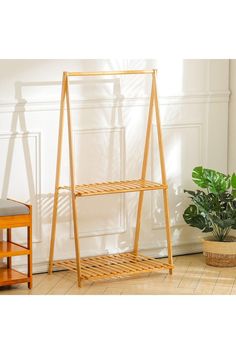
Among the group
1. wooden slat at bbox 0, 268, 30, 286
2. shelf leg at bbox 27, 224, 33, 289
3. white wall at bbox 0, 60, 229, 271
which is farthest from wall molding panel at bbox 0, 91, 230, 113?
wooden slat at bbox 0, 268, 30, 286

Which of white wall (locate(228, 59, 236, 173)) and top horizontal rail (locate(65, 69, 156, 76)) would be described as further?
white wall (locate(228, 59, 236, 173))

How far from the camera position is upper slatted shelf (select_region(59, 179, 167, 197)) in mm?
3391

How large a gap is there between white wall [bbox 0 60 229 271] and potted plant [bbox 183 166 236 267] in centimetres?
27

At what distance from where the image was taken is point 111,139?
382 centimetres

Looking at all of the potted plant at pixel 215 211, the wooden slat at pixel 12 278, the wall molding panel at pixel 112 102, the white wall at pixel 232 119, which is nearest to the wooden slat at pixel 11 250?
the wooden slat at pixel 12 278

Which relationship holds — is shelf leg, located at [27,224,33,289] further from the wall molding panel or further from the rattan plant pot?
the rattan plant pot

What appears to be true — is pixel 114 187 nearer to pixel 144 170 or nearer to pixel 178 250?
pixel 144 170

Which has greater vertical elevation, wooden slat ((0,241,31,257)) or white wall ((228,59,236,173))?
white wall ((228,59,236,173))

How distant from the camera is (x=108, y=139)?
12.5 feet

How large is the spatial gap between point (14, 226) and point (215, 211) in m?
1.26

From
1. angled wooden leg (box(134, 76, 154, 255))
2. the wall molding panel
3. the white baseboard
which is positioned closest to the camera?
the wall molding panel

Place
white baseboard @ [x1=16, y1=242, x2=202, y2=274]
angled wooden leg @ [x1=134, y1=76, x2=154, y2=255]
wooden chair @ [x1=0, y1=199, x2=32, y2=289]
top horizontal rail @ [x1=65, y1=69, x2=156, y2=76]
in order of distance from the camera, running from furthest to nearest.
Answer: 1. white baseboard @ [x1=16, y1=242, x2=202, y2=274]
2. angled wooden leg @ [x1=134, y1=76, x2=154, y2=255]
3. top horizontal rail @ [x1=65, y1=69, x2=156, y2=76]
4. wooden chair @ [x1=0, y1=199, x2=32, y2=289]

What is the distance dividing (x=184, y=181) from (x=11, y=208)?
1331 mm
